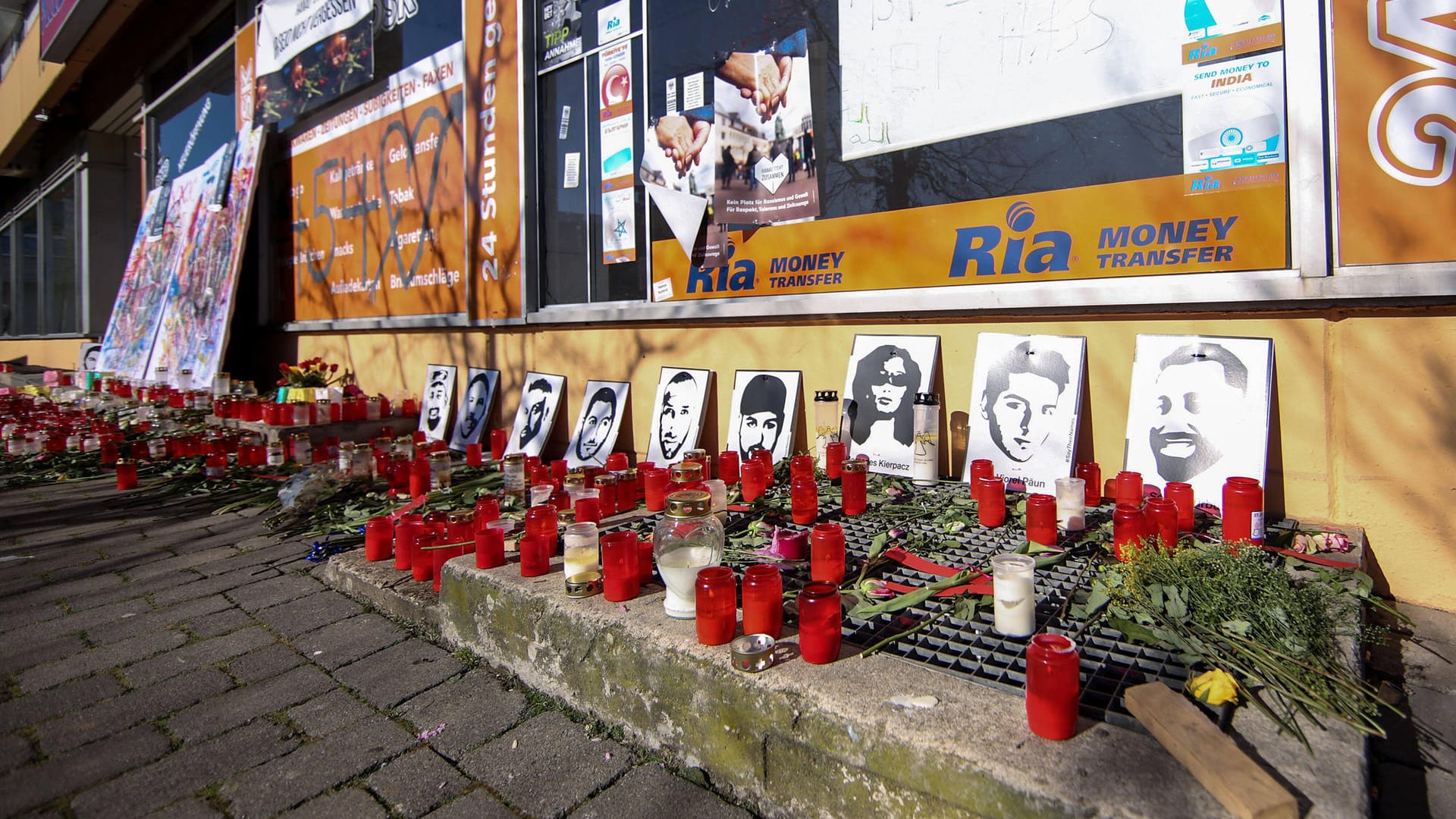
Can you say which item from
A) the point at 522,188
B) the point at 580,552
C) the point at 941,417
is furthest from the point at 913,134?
the point at 522,188

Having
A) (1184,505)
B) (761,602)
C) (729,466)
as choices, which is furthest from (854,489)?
(761,602)

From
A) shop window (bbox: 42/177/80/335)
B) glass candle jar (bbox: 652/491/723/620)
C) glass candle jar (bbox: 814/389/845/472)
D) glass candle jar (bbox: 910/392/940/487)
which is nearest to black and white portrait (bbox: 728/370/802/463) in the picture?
glass candle jar (bbox: 814/389/845/472)

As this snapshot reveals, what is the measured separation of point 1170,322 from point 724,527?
78.1 inches

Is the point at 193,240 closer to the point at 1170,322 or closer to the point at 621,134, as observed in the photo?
the point at 621,134

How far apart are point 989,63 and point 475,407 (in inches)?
173

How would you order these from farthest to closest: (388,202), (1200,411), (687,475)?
1. (388,202)
2. (687,475)
3. (1200,411)

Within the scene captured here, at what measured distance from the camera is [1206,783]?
1.21m

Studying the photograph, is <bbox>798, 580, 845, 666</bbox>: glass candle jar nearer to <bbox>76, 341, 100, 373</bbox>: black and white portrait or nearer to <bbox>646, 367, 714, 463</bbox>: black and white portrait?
<bbox>646, 367, 714, 463</bbox>: black and white portrait

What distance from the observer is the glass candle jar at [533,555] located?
7.69 ft

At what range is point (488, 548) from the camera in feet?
8.11

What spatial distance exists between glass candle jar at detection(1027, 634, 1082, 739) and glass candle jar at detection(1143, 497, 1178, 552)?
1.14 meters

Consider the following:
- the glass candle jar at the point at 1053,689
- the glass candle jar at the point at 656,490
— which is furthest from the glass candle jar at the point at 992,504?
the glass candle jar at the point at 1053,689

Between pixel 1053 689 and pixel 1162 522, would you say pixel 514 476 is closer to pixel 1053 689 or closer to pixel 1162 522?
pixel 1162 522

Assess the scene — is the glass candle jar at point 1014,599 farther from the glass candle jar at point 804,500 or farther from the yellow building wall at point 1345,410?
the yellow building wall at point 1345,410
